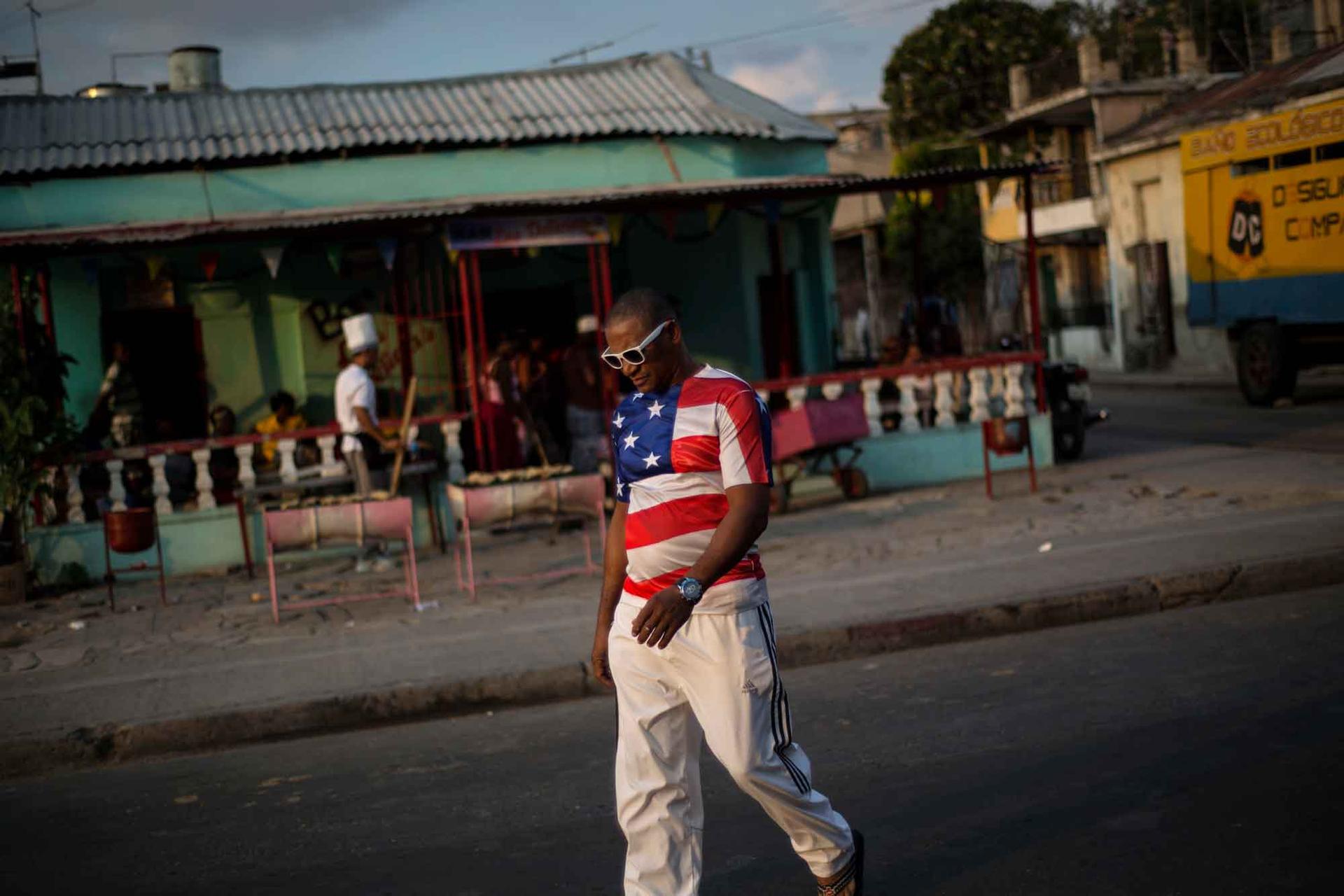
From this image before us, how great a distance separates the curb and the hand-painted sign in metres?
6.28

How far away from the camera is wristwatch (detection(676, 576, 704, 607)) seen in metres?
3.40

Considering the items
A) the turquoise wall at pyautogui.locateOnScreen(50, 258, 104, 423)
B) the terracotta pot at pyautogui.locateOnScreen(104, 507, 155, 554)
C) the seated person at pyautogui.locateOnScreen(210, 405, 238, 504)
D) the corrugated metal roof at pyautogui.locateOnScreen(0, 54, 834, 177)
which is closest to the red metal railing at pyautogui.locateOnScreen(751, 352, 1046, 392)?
the corrugated metal roof at pyautogui.locateOnScreen(0, 54, 834, 177)

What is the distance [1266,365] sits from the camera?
18078 mm

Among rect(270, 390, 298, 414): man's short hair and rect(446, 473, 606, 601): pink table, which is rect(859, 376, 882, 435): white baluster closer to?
rect(446, 473, 606, 601): pink table

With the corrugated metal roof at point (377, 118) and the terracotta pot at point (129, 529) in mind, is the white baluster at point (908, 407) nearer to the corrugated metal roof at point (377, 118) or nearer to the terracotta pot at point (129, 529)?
Answer: the corrugated metal roof at point (377, 118)

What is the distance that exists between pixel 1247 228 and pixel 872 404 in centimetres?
802

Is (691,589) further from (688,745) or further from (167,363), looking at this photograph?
(167,363)

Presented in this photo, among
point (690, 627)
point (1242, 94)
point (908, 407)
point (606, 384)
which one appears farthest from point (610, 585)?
point (1242, 94)

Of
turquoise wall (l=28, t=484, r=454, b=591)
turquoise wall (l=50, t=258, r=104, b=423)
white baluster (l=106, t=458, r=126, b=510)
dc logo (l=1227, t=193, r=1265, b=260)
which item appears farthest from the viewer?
dc logo (l=1227, t=193, r=1265, b=260)

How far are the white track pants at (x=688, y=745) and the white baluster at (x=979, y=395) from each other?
1064cm

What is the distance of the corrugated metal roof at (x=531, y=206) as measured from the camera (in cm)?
1208

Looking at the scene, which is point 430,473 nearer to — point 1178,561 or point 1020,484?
point 1020,484

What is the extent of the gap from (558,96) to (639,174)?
170cm

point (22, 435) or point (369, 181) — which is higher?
point (369, 181)
